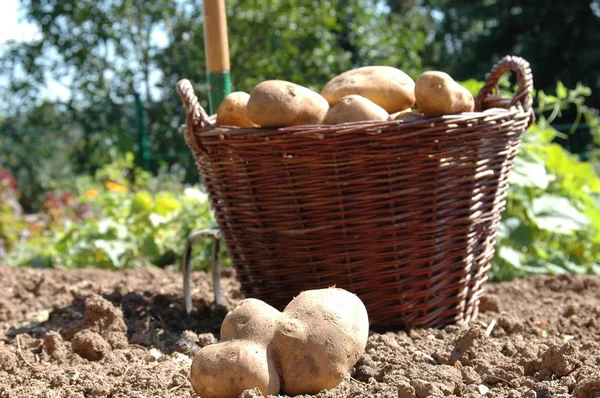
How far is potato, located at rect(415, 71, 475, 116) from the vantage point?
2.31 m

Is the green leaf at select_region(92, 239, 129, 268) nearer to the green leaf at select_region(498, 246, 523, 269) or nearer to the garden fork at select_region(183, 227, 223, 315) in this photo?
the garden fork at select_region(183, 227, 223, 315)

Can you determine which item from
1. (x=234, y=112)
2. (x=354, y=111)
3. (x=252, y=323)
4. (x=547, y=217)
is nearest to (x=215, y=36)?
(x=234, y=112)

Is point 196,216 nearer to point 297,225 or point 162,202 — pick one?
point 162,202

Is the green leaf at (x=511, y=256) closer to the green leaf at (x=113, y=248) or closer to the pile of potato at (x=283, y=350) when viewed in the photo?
the pile of potato at (x=283, y=350)

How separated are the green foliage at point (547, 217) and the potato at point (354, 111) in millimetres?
1554

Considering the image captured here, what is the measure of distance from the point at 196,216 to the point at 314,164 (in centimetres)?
242

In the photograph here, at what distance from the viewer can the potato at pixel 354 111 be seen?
2.29 meters

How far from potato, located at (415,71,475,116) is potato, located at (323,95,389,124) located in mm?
132

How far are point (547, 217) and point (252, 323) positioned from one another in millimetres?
2558

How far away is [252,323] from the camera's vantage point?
1759 mm

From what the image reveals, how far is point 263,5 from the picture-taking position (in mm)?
8773

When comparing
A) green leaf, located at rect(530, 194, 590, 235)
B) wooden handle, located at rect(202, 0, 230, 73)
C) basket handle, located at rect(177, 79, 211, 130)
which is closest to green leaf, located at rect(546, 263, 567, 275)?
green leaf, located at rect(530, 194, 590, 235)

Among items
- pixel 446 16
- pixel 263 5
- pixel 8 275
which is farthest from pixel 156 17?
pixel 446 16

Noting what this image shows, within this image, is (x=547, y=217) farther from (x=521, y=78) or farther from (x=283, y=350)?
(x=283, y=350)
